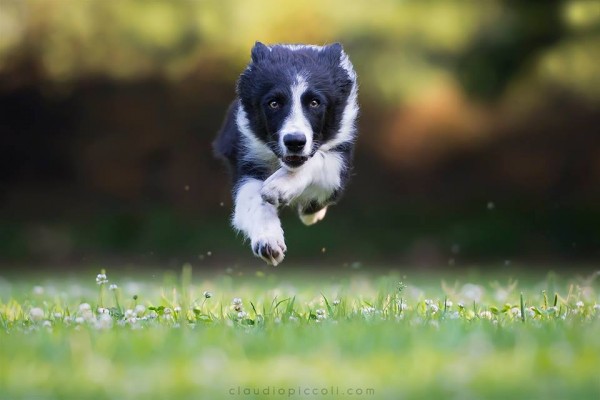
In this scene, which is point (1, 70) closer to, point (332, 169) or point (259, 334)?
point (332, 169)

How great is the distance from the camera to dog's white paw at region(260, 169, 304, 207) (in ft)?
17.5

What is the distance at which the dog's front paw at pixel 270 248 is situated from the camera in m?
5.10

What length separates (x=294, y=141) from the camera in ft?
17.0

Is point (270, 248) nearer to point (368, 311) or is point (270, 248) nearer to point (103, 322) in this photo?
point (368, 311)

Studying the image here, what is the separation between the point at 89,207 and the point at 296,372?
11.4m

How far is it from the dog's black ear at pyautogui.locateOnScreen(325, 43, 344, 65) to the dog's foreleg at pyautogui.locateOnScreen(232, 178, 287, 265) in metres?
0.83

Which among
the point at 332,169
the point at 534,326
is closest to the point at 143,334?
the point at 534,326

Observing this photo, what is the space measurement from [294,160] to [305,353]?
A: 1973 mm

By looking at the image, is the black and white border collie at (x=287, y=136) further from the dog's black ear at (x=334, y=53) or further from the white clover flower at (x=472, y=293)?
the white clover flower at (x=472, y=293)

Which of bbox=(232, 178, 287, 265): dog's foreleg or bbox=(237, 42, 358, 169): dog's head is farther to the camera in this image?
bbox=(237, 42, 358, 169): dog's head

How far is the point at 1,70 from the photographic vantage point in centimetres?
1359

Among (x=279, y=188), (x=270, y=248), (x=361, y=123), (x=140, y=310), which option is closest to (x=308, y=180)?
(x=279, y=188)

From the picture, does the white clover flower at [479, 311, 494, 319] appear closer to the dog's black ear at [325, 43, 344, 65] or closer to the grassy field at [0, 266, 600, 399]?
the grassy field at [0, 266, 600, 399]

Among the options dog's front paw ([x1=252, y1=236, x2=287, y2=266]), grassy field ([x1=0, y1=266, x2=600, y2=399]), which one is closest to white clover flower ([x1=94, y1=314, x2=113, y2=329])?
grassy field ([x1=0, y1=266, x2=600, y2=399])
